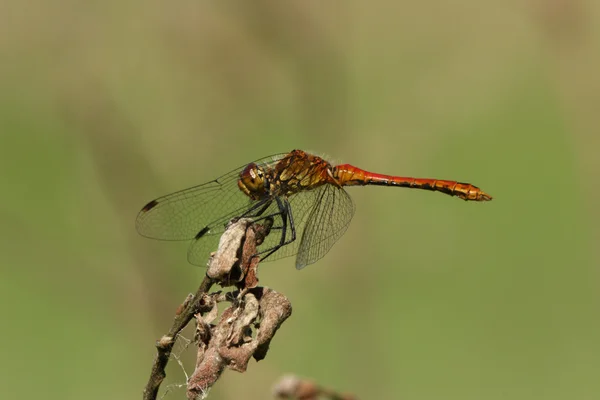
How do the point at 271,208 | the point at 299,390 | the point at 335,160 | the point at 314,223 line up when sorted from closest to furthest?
the point at 299,390, the point at 271,208, the point at 314,223, the point at 335,160

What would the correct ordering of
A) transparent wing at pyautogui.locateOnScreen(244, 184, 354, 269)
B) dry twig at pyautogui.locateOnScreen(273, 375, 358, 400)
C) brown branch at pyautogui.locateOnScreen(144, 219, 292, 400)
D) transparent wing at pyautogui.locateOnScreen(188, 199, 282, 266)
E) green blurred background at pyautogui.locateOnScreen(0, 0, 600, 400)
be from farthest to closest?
green blurred background at pyautogui.locateOnScreen(0, 0, 600, 400), transparent wing at pyautogui.locateOnScreen(244, 184, 354, 269), transparent wing at pyautogui.locateOnScreen(188, 199, 282, 266), brown branch at pyautogui.locateOnScreen(144, 219, 292, 400), dry twig at pyautogui.locateOnScreen(273, 375, 358, 400)

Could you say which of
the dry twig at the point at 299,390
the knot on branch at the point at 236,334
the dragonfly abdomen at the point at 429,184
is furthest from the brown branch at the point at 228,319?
the dragonfly abdomen at the point at 429,184

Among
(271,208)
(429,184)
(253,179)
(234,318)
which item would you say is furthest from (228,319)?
(429,184)

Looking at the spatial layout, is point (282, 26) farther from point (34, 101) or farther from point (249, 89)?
point (34, 101)

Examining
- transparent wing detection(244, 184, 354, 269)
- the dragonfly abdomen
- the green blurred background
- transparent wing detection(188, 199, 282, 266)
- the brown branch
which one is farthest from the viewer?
the green blurred background

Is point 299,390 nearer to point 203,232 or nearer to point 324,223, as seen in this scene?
point 203,232

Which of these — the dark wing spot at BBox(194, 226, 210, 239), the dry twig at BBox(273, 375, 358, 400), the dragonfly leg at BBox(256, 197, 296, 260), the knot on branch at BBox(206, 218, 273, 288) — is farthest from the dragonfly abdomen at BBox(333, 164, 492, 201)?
the dry twig at BBox(273, 375, 358, 400)

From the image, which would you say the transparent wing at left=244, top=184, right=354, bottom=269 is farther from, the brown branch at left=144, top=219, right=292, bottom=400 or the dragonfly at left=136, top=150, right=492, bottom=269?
the brown branch at left=144, top=219, right=292, bottom=400
